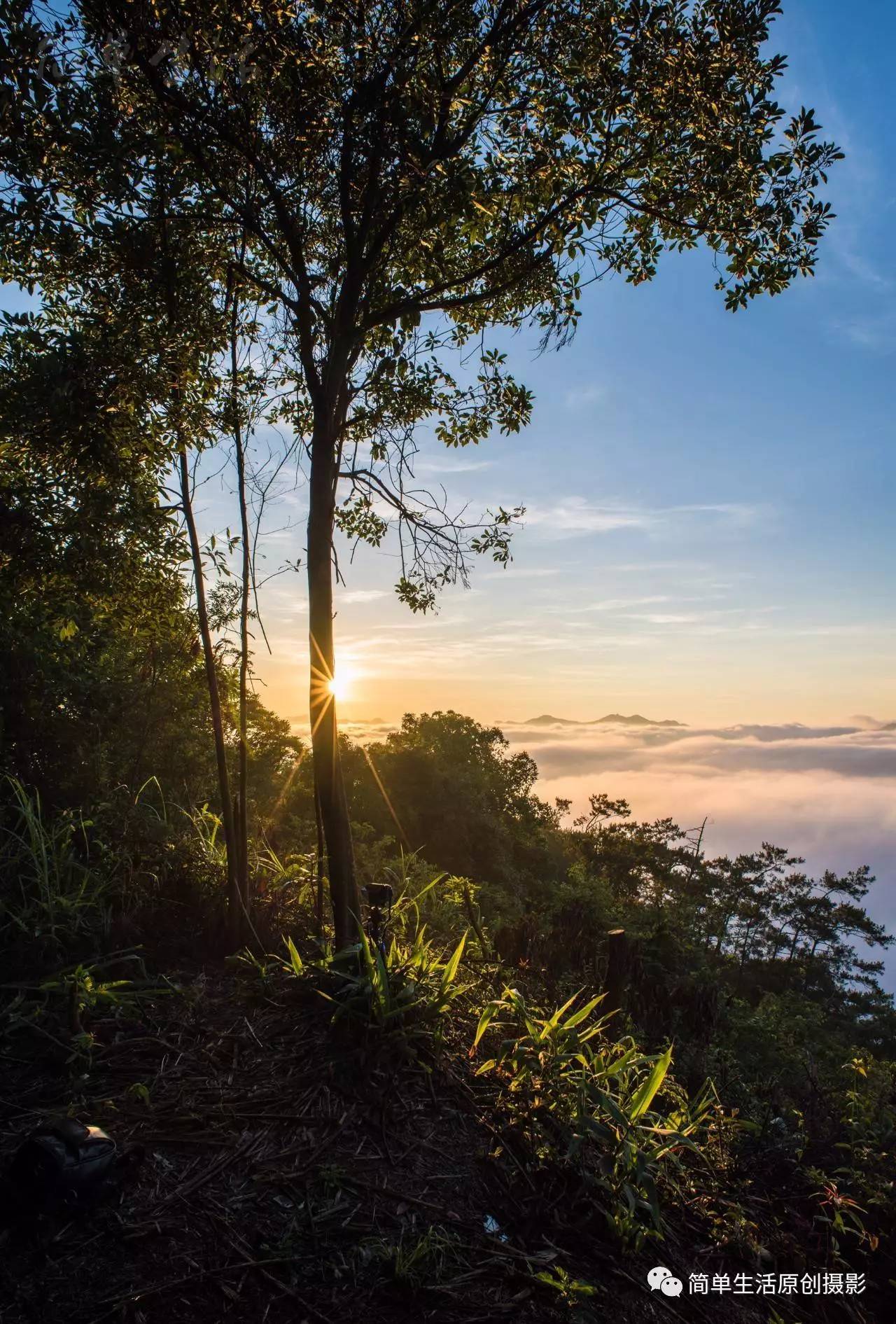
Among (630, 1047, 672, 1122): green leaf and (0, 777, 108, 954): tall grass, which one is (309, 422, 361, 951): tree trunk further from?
(630, 1047, 672, 1122): green leaf

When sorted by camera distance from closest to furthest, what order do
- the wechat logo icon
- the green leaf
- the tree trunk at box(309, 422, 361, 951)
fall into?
the wechat logo icon → the green leaf → the tree trunk at box(309, 422, 361, 951)

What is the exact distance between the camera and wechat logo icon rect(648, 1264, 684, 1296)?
9.44 ft

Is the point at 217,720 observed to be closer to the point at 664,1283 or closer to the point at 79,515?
the point at 79,515

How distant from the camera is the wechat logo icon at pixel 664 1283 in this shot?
2877mm

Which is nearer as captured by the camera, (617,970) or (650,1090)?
(650,1090)

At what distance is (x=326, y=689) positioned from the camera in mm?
5020

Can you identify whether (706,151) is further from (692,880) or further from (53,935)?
(692,880)

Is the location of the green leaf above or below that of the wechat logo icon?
above

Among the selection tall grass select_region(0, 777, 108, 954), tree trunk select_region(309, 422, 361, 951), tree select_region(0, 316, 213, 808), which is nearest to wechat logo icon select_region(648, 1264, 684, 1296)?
tree trunk select_region(309, 422, 361, 951)

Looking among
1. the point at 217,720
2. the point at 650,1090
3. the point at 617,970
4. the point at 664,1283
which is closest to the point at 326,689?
the point at 217,720

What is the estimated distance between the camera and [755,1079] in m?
7.63

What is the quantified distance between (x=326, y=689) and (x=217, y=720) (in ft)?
2.80

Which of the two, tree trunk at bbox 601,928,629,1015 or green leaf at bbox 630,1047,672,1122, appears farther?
tree trunk at bbox 601,928,629,1015

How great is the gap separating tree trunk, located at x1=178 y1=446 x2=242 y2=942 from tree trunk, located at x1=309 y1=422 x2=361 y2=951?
634 mm
